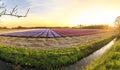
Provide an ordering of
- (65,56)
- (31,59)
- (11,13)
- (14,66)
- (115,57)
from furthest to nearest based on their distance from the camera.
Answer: (65,56)
(31,59)
(14,66)
(115,57)
(11,13)

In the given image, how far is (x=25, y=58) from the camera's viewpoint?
2842cm

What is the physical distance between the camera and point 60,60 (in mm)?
29016

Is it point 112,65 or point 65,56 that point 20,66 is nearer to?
point 65,56

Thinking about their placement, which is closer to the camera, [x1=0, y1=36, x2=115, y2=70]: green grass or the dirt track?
[x1=0, y1=36, x2=115, y2=70]: green grass

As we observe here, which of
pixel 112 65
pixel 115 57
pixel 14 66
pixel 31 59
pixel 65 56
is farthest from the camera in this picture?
pixel 65 56

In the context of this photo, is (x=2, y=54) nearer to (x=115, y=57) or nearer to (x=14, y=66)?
(x=14, y=66)

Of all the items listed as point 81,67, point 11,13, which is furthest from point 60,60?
point 11,13

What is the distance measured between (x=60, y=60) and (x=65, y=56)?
217 cm

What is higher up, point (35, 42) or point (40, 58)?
point (35, 42)

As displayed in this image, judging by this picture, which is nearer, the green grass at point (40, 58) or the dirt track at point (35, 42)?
the green grass at point (40, 58)

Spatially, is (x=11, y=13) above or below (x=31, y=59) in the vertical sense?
above

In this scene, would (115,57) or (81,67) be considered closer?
(115,57)

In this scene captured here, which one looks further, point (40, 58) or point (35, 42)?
point (35, 42)

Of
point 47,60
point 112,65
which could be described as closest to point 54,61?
point 47,60
